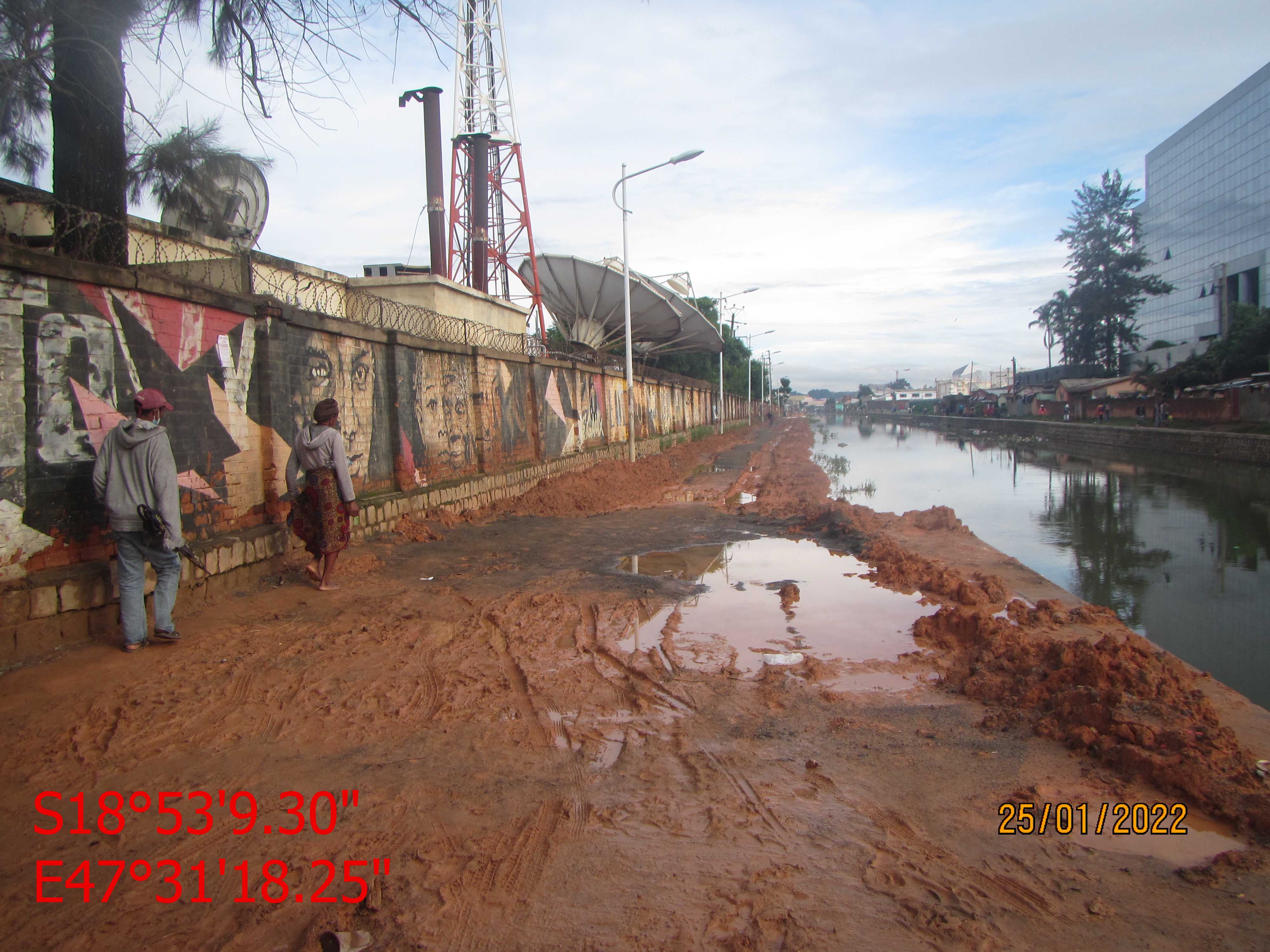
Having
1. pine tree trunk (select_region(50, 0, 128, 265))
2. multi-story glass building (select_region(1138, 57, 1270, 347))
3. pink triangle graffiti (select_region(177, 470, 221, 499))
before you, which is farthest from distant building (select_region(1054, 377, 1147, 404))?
pine tree trunk (select_region(50, 0, 128, 265))

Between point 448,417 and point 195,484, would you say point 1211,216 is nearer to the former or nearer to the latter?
point 448,417

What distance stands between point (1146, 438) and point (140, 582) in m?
34.5

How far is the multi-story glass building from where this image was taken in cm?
5097

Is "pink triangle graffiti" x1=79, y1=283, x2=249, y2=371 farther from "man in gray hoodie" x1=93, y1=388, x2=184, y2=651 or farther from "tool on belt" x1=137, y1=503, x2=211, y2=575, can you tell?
"tool on belt" x1=137, y1=503, x2=211, y2=575

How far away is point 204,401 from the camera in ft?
19.9

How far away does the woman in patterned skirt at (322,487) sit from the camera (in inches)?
239

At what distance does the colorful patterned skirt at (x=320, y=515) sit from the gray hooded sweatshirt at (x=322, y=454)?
0.21ft

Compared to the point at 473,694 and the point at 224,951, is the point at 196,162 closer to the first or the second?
the point at 473,694

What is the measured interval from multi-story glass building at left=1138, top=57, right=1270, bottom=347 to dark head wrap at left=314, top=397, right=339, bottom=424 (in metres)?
52.1

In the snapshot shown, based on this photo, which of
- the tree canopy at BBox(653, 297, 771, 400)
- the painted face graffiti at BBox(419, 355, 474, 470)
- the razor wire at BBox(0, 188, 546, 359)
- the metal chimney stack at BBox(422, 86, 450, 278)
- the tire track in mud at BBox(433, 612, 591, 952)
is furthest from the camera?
the tree canopy at BBox(653, 297, 771, 400)

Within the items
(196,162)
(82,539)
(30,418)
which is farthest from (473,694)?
(196,162)

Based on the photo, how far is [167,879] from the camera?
2.49m

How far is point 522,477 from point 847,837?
1131 cm
